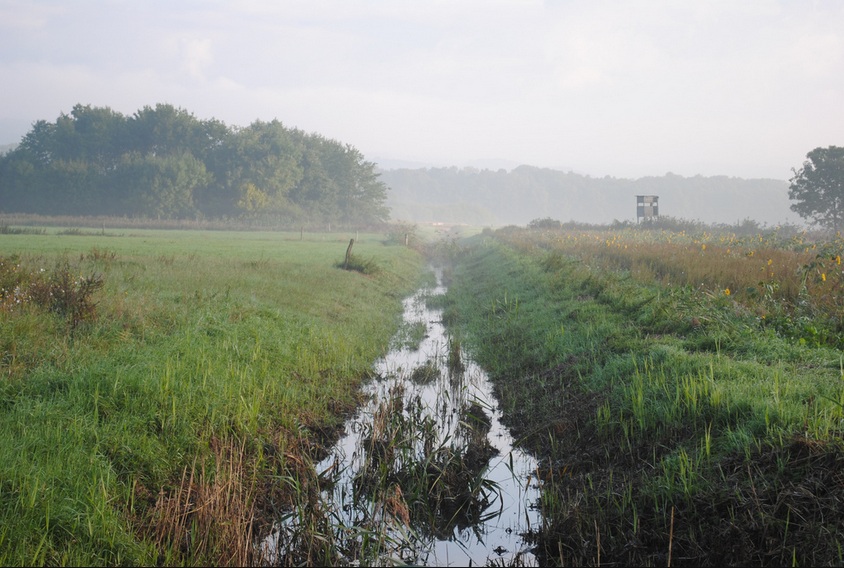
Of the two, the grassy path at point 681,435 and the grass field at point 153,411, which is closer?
the grassy path at point 681,435

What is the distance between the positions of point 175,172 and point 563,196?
4996 inches

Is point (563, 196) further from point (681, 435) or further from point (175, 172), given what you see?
point (681, 435)

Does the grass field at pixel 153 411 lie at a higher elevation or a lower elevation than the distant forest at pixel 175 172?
lower

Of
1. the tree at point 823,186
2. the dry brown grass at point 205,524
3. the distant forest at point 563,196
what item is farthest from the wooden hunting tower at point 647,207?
the distant forest at point 563,196

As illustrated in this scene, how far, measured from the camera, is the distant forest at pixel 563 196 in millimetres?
141750

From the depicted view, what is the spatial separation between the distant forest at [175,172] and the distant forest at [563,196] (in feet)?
176

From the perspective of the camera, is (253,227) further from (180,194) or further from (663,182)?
(663,182)

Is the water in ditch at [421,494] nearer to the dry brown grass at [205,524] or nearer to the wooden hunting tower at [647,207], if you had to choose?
the dry brown grass at [205,524]

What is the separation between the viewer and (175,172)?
6038 cm

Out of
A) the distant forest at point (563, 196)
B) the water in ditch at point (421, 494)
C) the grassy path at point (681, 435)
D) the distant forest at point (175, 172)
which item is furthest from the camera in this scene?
the distant forest at point (563, 196)

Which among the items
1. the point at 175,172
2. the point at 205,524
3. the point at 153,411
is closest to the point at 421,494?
the point at 205,524

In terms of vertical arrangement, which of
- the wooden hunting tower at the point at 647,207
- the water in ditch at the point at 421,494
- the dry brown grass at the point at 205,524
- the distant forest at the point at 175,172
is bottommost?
the water in ditch at the point at 421,494

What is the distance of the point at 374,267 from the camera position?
22.5 meters

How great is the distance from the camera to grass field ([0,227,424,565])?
178 inches
